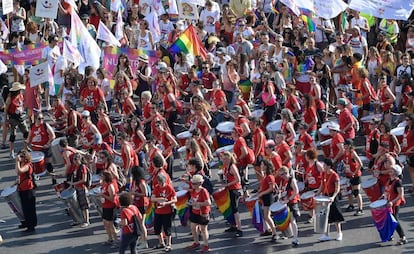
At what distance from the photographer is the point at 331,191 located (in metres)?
18.2

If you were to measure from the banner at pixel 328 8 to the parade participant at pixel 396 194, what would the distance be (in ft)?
25.9

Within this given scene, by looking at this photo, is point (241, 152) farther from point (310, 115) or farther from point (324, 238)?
point (324, 238)

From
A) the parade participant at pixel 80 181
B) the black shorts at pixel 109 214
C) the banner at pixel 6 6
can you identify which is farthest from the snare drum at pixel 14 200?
the banner at pixel 6 6

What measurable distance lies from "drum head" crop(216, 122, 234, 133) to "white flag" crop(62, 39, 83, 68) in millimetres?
3870

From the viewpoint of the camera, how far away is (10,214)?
20.4 meters

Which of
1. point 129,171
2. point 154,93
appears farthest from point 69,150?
point 154,93

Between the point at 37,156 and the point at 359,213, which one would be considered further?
the point at 37,156

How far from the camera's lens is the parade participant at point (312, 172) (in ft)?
61.3

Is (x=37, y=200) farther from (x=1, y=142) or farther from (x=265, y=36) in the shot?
(x=265, y=36)

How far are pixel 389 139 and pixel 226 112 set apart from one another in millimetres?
4321

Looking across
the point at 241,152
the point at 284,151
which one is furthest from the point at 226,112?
the point at 284,151

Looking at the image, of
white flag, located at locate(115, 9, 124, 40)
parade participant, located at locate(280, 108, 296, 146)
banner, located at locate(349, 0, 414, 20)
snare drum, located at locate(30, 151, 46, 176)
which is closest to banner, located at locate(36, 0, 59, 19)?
white flag, located at locate(115, 9, 124, 40)

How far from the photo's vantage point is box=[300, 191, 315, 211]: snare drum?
18.5 metres

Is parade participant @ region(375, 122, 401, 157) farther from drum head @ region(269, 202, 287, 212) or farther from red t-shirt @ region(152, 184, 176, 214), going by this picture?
red t-shirt @ region(152, 184, 176, 214)
